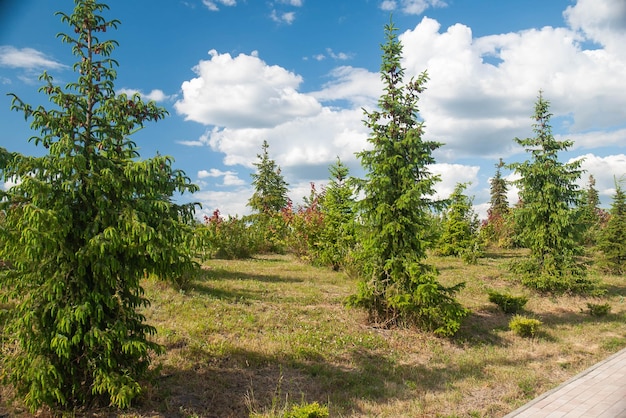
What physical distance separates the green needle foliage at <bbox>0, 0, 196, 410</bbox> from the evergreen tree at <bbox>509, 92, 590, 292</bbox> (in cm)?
1398

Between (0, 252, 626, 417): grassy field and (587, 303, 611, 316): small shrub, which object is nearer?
(0, 252, 626, 417): grassy field

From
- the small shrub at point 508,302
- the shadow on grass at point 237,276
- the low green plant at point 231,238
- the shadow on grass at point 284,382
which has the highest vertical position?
the low green plant at point 231,238

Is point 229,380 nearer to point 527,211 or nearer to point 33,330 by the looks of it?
point 33,330

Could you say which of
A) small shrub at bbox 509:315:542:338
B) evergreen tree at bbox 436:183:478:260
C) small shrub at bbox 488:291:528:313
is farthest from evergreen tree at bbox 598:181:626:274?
small shrub at bbox 509:315:542:338

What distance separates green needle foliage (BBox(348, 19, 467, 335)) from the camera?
9625 mm

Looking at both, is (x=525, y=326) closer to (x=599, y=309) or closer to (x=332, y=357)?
(x=599, y=309)

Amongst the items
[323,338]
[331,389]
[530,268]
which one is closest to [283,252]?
[530,268]

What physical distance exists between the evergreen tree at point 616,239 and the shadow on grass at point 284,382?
1681cm

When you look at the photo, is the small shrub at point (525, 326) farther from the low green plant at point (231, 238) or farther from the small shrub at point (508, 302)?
the low green plant at point (231, 238)

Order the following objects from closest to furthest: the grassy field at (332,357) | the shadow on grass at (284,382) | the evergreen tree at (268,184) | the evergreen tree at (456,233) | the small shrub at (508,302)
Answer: the shadow on grass at (284,382), the grassy field at (332,357), the small shrub at (508,302), the evergreen tree at (456,233), the evergreen tree at (268,184)

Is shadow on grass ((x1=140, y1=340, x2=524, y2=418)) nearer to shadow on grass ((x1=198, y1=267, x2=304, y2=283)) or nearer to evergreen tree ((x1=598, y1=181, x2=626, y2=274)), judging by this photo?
shadow on grass ((x1=198, y1=267, x2=304, y2=283))

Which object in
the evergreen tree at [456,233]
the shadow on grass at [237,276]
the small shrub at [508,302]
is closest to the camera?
the small shrub at [508,302]

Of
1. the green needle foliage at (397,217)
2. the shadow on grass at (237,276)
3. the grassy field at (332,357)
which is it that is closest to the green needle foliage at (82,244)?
the grassy field at (332,357)

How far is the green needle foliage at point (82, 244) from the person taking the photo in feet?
15.6
